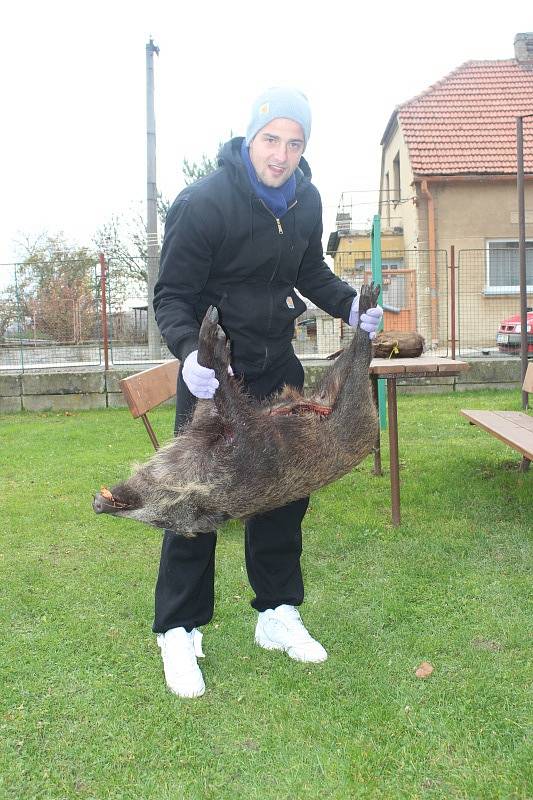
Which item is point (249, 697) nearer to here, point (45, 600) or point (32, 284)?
point (45, 600)

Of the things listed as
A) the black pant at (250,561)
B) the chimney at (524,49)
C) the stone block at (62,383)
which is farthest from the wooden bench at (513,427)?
the chimney at (524,49)

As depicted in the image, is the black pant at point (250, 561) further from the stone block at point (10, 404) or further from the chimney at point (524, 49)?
the chimney at point (524, 49)

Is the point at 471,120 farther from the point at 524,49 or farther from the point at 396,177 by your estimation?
the point at 524,49

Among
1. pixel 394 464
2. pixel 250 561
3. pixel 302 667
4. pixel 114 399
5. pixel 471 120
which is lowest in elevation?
pixel 302 667

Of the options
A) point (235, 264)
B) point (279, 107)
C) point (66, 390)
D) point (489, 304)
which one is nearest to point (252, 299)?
point (235, 264)

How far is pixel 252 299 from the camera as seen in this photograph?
2.67 meters

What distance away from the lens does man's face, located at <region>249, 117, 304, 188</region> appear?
8.21ft

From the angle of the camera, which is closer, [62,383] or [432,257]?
[62,383]

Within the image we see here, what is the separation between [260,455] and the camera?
2314mm

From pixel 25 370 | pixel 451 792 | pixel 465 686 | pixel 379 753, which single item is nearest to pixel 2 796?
pixel 379 753

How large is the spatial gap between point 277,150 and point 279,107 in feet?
0.47

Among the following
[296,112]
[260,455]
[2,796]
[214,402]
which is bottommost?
[2,796]

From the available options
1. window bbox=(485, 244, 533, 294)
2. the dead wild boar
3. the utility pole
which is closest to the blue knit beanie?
the dead wild boar

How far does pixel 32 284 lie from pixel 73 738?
356 inches
